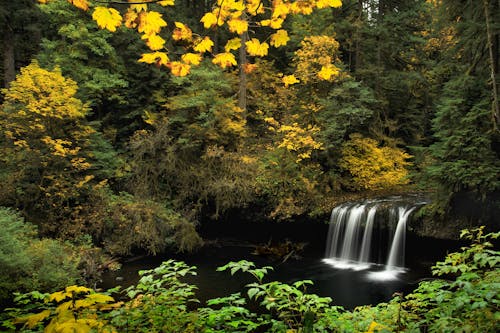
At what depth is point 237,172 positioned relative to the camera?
575 inches

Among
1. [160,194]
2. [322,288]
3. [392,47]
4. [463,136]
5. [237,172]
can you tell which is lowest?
[322,288]

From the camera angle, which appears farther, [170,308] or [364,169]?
[364,169]

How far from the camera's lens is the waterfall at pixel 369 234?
39.7 ft

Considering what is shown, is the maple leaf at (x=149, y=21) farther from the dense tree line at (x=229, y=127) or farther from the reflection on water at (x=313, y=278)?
the dense tree line at (x=229, y=127)

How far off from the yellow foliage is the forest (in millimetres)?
74

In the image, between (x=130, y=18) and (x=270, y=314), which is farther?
(x=270, y=314)

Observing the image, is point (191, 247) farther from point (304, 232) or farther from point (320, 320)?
point (320, 320)

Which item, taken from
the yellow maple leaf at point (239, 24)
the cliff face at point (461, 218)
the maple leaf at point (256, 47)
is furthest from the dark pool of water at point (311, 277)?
the yellow maple leaf at point (239, 24)

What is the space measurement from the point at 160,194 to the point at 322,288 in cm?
755

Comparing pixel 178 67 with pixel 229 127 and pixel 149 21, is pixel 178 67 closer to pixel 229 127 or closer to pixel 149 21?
pixel 149 21

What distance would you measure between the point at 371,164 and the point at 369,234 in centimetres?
338

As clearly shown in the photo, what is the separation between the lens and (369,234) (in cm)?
1270

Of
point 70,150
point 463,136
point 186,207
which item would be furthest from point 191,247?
point 463,136

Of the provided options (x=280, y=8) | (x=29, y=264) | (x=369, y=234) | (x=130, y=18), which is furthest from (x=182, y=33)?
(x=369, y=234)
